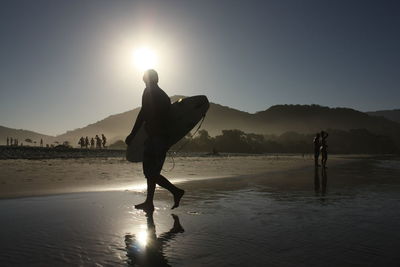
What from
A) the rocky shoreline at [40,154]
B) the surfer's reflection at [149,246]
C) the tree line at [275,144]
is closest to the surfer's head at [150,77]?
the surfer's reflection at [149,246]

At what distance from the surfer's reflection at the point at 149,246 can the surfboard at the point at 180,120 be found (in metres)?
2.30

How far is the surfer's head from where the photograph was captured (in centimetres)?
638

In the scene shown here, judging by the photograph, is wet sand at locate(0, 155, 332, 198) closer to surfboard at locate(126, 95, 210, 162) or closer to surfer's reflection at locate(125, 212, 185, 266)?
surfboard at locate(126, 95, 210, 162)

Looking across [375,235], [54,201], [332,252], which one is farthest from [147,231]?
[54,201]

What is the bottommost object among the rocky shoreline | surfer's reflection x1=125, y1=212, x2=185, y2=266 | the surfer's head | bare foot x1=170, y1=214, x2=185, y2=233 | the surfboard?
bare foot x1=170, y1=214, x2=185, y2=233

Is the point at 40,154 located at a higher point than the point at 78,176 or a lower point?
higher

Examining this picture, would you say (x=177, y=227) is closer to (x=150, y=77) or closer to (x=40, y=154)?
(x=150, y=77)

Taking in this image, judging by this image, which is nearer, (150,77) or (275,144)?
(150,77)

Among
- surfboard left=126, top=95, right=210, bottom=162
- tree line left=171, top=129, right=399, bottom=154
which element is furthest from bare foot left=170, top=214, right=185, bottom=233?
tree line left=171, top=129, right=399, bottom=154

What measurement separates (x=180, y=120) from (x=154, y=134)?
2.91 feet

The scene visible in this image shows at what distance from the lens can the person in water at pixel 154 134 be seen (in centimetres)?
600

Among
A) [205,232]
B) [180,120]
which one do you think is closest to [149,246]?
[205,232]

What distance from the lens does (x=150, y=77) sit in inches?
252

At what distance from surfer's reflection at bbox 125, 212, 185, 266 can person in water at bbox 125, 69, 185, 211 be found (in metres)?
1.34
